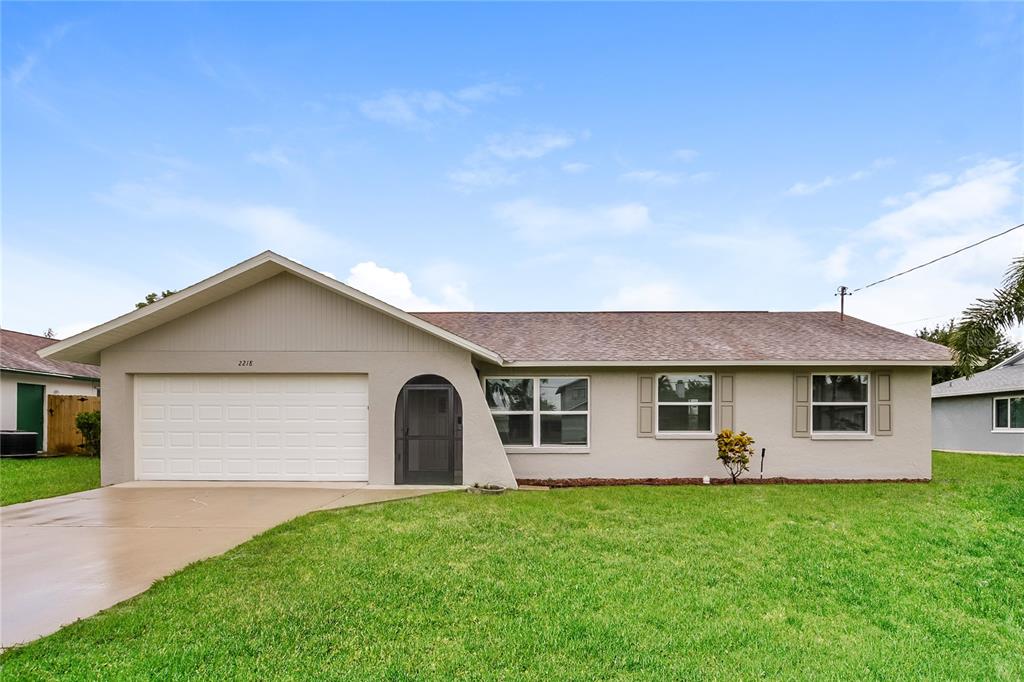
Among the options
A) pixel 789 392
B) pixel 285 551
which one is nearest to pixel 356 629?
pixel 285 551

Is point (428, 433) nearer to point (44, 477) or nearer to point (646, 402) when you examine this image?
point (646, 402)

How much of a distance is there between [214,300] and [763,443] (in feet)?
40.2

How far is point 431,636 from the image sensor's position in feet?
14.3

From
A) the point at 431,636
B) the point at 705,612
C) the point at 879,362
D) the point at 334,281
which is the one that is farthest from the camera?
the point at 879,362

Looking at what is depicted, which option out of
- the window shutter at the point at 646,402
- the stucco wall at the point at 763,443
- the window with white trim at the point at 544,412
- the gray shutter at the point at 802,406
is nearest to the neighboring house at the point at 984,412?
the stucco wall at the point at 763,443

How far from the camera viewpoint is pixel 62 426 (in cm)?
1958

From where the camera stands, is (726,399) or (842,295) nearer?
(726,399)

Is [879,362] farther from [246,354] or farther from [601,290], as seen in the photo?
[246,354]

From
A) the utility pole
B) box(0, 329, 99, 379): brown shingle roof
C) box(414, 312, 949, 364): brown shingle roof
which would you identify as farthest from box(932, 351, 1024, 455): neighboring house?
box(0, 329, 99, 379): brown shingle roof

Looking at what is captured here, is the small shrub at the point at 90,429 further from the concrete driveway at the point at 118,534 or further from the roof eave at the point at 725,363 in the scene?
the roof eave at the point at 725,363

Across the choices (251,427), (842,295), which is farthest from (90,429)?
(842,295)

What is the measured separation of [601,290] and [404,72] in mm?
11384

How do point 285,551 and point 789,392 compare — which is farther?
point 789,392

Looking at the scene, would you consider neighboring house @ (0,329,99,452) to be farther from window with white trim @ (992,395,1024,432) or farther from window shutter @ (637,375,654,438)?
window with white trim @ (992,395,1024,432)
